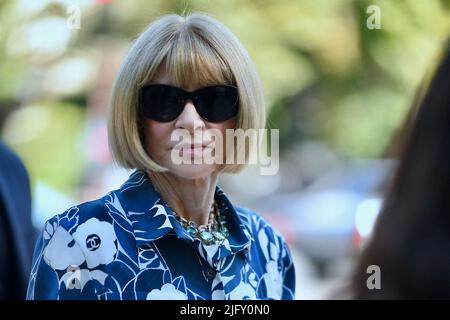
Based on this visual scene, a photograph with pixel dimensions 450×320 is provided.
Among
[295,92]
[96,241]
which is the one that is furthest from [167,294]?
[295,92]

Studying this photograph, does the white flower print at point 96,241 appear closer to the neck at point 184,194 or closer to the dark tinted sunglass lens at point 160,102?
the neck at point 184,194

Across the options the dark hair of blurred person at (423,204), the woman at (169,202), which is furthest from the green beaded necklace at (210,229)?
the dark hair of blurred person at (423,204)

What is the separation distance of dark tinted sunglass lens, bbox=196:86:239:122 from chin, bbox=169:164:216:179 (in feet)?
0.47

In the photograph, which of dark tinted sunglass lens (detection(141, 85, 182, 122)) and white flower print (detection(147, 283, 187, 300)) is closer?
white flower print (detection(147, 283, 187, 300))

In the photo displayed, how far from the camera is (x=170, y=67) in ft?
7.76

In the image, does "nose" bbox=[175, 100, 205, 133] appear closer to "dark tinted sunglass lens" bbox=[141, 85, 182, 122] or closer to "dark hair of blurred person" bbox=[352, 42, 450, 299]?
"dark tinted sunglass lens" bbox=[141, 85, 182, 122]

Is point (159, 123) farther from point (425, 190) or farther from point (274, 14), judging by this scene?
point (274, 14)

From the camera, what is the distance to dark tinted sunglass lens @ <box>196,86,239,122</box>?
2379 mm

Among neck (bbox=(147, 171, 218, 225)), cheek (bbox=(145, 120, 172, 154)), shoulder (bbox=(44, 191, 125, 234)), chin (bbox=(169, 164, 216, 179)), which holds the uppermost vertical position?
cheek (bbox=(145, 120, 172, 154))

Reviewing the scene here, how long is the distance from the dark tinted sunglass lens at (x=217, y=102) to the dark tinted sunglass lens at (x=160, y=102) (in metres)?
0.07

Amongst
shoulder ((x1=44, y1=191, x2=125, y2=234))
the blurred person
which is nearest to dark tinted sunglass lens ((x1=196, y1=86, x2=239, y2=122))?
shoulder ((x1=44, y1=191, x2=125, y2=234))

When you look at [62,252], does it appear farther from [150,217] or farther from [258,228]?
[258,228]

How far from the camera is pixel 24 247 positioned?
2.77 m
